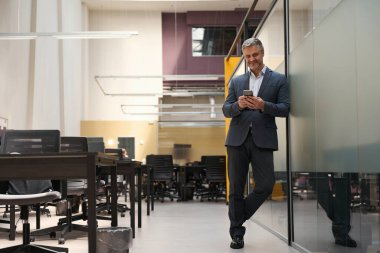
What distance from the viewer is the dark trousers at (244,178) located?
131 inches

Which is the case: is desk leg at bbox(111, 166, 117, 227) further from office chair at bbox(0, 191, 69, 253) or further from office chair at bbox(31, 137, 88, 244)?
office chair at bbox(31, 137, 88, 244)

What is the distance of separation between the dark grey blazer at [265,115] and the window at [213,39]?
39.7 feet

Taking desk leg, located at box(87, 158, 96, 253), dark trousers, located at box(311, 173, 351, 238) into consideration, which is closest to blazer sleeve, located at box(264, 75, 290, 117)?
dark trousers, located at box(311, 173, 351, 238)

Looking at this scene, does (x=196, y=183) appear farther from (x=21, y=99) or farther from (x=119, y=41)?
(x=119, y=41)

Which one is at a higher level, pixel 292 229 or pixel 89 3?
pixel 89 3

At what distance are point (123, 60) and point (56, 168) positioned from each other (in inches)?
508

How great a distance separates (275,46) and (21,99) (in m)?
6.20

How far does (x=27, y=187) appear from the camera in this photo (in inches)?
139

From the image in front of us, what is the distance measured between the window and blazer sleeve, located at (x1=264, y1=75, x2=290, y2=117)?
12156mm

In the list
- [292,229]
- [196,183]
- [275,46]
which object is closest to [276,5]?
[275,46]

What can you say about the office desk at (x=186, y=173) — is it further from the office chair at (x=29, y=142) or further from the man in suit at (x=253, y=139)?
the man in suit at (x=253, y=139)

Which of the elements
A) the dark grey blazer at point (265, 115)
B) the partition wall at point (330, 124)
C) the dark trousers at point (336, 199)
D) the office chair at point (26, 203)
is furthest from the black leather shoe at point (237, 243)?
the office chair at point (26, 203)

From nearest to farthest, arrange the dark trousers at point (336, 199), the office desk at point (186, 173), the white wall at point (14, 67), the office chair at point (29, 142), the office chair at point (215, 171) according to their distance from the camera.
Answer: the dark trousers at point (336, 199)
the office chair at point (29, 142)
the white wall at point (14, 67)
the office chair at point (215, 171)
the office desk at point (186, 173)

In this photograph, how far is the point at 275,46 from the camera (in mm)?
4094
